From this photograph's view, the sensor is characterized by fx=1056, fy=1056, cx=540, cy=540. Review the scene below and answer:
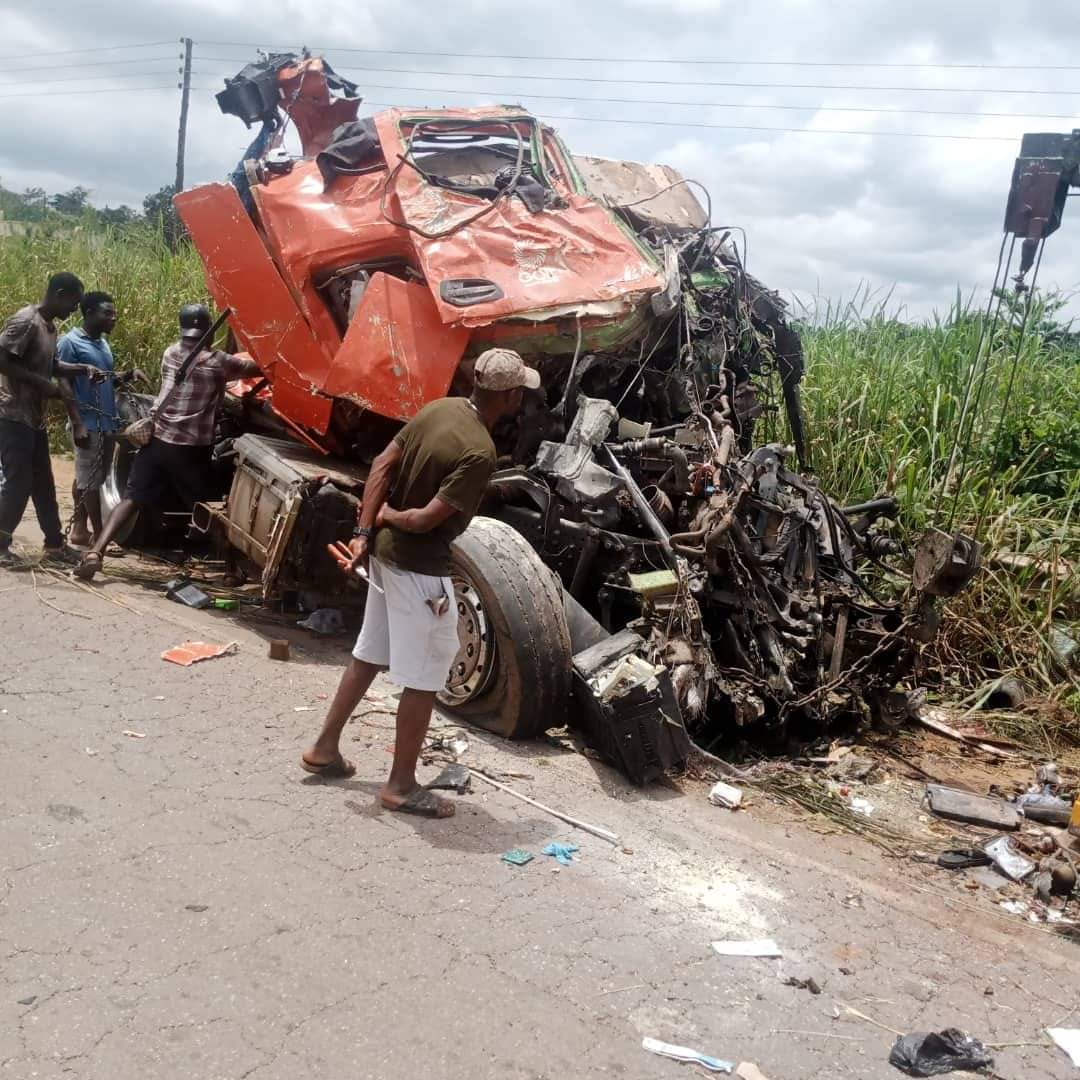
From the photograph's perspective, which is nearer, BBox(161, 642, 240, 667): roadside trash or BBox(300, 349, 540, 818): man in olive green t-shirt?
BBox(300, 349, 540, 818): man in olive green t-shirt

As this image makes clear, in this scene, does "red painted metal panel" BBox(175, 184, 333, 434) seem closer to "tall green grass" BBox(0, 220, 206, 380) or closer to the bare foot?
the bare foot

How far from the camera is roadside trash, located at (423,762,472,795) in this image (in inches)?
151

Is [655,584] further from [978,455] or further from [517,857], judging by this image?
[978,455]

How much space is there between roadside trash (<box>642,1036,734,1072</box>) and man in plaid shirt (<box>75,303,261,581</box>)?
15.4ft

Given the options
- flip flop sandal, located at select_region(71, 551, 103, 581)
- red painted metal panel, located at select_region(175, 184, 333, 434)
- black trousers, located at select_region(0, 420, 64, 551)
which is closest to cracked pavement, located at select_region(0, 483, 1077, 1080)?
flip flop sandal, located at select_region(71, 551, 103, 581)

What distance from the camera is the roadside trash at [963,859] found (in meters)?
3.96

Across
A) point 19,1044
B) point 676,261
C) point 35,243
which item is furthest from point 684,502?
point 35,243

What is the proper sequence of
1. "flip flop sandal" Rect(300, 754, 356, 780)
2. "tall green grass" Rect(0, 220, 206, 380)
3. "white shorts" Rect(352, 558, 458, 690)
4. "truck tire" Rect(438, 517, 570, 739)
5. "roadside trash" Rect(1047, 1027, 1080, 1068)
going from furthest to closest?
"tall green grass" Rect(0, 220, 206, 380)
"truck tire" Rect(438, 517, 570, 739)
"flip flop sandal" Rect(300, 754, 356, 780)
"white shorts" Rect(352, 558, 458, 690)
"roadside trash" Rect(1047, 1027, 1080, 1068)

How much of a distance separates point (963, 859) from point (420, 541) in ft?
7.80

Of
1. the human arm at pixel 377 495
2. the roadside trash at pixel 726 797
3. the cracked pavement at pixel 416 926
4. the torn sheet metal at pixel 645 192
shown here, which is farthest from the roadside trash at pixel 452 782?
the torn sheet metal at pixel 645 192

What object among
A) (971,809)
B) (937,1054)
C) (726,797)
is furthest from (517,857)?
(971,809)

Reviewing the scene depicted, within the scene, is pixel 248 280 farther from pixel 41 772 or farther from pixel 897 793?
pixel 897 793

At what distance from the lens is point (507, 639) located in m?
4.23

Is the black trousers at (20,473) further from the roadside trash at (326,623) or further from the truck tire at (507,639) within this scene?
the truck tire at (507,639)
